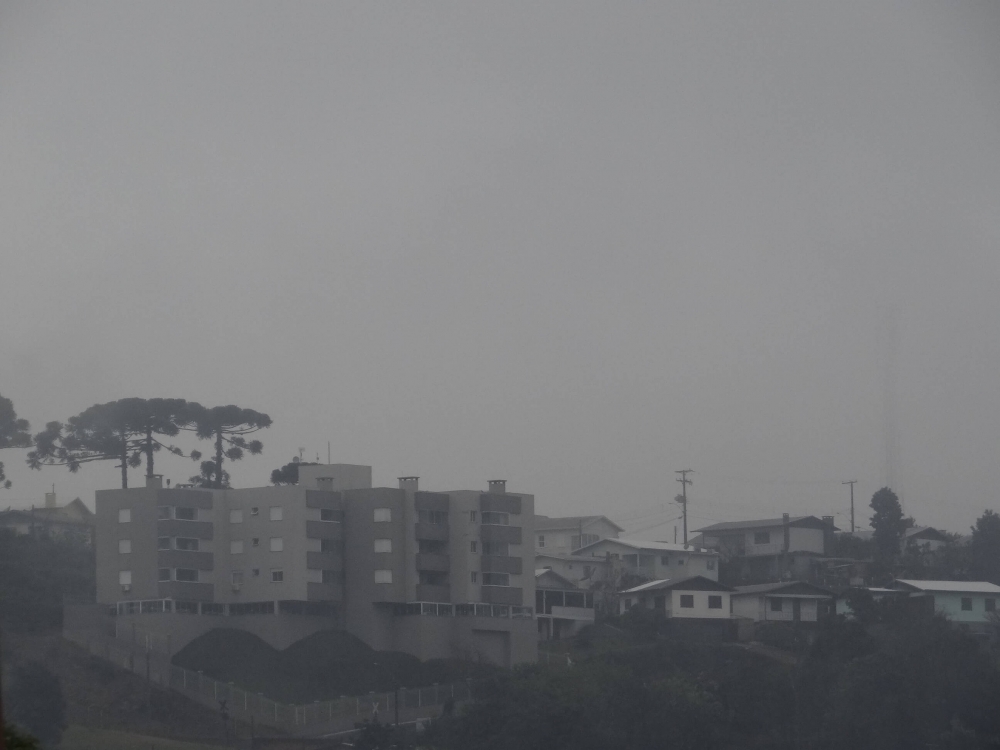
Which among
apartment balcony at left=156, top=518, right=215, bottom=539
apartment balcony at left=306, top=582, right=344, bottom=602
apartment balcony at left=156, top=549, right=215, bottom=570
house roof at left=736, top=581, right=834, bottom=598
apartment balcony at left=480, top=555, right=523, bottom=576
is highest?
apartment balcony at left=156, top=518, right=215, bottom=539

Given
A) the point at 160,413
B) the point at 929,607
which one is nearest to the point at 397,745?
the point at 160,413

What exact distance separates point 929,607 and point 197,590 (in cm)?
4201

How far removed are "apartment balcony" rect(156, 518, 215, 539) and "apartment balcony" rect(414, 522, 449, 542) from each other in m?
10.5

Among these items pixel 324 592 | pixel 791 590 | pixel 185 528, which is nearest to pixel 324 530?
pixel 324 592

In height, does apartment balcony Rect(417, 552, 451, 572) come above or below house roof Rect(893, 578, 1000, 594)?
above

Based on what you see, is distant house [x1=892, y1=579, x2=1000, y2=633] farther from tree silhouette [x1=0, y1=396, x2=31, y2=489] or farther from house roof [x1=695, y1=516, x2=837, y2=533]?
tree silhouette [x1=0, y1=396, x2=31, y2=489]

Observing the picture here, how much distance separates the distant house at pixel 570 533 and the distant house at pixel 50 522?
30373mm

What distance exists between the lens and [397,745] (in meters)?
55.6

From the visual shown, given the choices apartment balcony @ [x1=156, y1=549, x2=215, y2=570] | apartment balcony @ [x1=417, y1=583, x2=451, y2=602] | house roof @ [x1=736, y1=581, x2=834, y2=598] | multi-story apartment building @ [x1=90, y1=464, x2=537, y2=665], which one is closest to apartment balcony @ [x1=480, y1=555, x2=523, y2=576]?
multi-story apartment building @ [x1=90, y1=464, x2=537, y2=665]

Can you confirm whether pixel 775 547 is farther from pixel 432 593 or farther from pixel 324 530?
pixel 324 530

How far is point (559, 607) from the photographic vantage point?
7744cm

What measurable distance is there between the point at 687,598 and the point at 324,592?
2190 centimetres

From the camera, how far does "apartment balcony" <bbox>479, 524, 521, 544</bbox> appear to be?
73.2 m

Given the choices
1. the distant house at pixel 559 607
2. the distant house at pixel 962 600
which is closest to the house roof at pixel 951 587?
the distant house at pixel 962 600
